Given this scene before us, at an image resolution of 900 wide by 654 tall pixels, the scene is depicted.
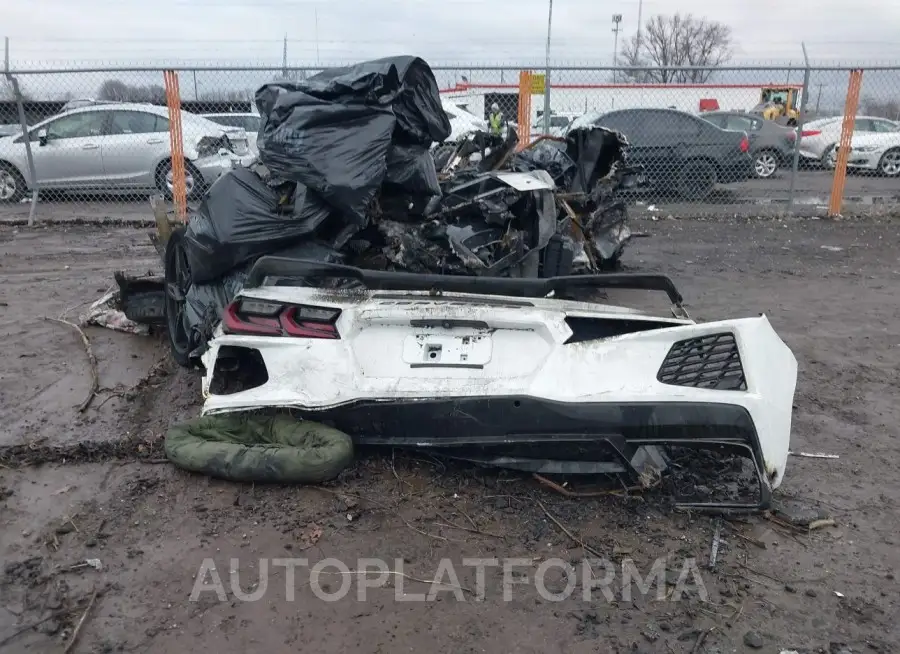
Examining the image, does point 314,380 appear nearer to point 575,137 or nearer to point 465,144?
point 465,144

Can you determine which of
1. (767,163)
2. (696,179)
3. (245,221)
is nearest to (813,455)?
(245,221)

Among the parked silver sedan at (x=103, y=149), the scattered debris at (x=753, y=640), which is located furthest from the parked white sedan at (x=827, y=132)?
the scattered debris at (x=753, y=640)

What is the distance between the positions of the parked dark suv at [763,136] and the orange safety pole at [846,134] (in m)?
4.46

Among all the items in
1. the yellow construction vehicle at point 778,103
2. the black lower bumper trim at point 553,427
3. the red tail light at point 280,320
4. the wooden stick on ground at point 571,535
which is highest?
the yellow construction vehicle at point 778,103

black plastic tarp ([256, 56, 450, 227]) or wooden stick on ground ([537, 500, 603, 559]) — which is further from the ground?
black plastic tarp ([256, 56, 450, 227])

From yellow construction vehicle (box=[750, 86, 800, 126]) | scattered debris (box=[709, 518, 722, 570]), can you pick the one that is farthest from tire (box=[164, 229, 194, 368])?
yellow construction vehicle (box=[750, 86, 800, 126])

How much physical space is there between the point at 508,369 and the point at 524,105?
7.36 m

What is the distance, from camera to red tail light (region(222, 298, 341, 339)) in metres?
3.14

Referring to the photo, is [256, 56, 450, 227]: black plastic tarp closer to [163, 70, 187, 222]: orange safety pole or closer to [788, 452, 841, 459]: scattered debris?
[788, 452, 841, 459]: scattered debris

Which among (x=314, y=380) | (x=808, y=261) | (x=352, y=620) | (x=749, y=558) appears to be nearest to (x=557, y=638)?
(x=352, y=620)

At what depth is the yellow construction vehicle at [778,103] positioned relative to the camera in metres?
21.7

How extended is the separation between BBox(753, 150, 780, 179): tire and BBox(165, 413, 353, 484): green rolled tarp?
46.2 feet

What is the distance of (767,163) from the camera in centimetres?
1536

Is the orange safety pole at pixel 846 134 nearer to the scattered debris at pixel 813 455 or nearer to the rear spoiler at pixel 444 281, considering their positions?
the scattered debris at pixel 813 455
